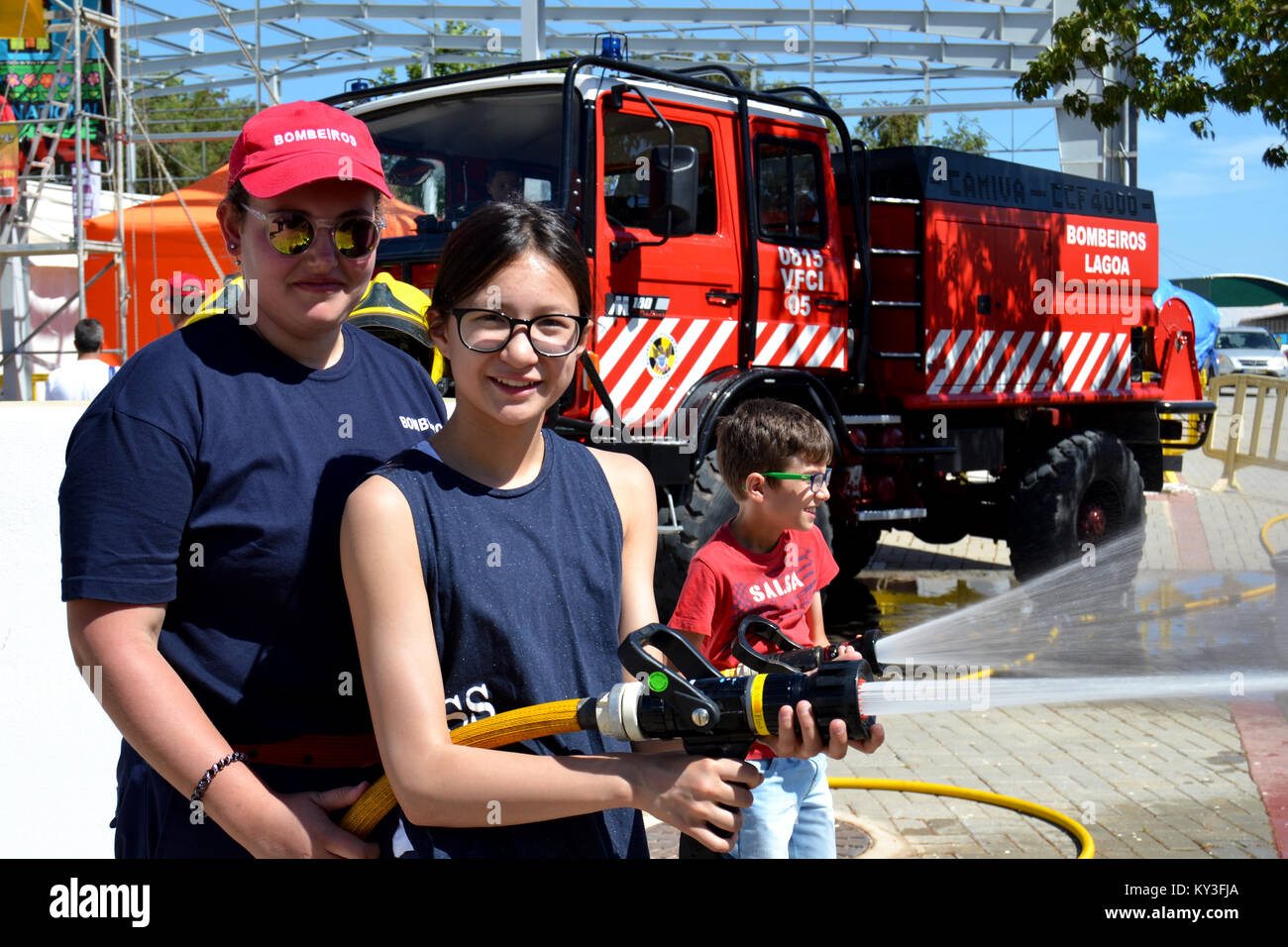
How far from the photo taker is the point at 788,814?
3133 mm

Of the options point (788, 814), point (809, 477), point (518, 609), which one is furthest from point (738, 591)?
point (518, 609)

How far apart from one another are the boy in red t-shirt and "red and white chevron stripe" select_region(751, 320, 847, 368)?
3600 mm

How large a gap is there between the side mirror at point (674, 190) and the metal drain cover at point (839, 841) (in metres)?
2.88

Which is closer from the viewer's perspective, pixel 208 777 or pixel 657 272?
pixel 208 777

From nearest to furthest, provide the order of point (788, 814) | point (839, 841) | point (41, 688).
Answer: point (788, 814)
point (41, 688)
point (839, 841)

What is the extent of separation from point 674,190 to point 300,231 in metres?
4.43

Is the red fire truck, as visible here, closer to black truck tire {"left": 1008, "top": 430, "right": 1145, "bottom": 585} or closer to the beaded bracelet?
black truck tire {"left": 1008, "top": 430, "right": 1145, "bottom": 585}

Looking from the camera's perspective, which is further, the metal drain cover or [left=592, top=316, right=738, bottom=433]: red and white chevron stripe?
[left=592, top=316, right=738, bottom=433]: red and white chevron stripe

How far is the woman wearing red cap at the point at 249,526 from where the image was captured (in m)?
1.75

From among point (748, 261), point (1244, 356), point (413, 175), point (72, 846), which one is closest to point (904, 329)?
point (748, 261)

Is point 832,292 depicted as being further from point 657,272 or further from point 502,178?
point 502,178

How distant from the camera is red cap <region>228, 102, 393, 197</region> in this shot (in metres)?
1.91

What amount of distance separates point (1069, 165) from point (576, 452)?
14.3 metres

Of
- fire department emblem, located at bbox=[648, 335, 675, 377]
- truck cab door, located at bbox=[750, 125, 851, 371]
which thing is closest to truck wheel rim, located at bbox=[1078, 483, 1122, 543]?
truck cab door, located at bbox=[750, 125, 851, 371]
